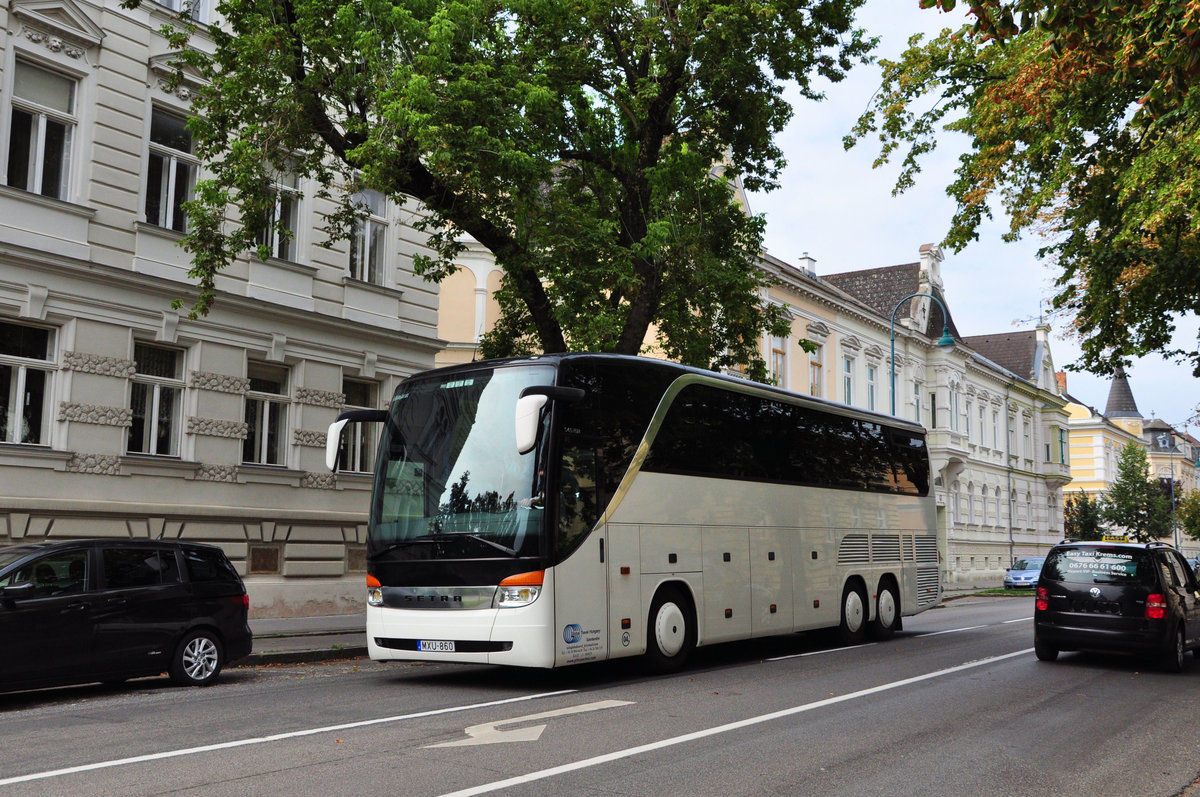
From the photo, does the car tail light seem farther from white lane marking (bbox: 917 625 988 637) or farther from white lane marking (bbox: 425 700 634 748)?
white lane marking (bbox: 425 700 634 748)

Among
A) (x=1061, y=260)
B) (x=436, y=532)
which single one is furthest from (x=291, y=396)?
(x=1061, y=260)

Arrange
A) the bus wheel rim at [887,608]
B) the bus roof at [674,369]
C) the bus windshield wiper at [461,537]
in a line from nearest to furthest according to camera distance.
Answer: the bus windshield wiper at [461,537] → the bus roof at [674,369] → the bus wheel rim at [887,608]

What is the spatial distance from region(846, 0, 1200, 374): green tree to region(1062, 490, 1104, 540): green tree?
50815 mm

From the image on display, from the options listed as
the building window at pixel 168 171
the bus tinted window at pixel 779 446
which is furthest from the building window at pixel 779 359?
the building window at pixel 168 171

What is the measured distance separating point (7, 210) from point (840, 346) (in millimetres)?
36259

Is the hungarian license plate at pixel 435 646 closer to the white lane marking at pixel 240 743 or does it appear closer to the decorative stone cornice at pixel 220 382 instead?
A: the white lane marking at pixel 240 743

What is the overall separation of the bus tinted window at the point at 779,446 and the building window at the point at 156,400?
33.4 feet

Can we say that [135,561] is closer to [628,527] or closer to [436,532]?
[436,532]

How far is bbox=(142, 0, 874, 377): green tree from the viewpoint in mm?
14539

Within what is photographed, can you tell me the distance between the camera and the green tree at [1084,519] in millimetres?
66188

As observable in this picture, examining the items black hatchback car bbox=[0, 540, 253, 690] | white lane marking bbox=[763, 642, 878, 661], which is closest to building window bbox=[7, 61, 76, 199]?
black hatchback car bbox=[0, 540, 253, 690]

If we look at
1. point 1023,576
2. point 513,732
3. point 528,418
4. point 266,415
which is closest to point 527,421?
point 528,418

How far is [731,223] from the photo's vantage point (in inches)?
802

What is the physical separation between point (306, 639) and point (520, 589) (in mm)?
7250
